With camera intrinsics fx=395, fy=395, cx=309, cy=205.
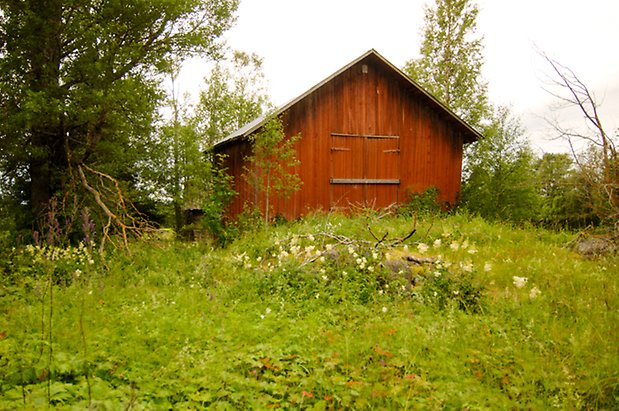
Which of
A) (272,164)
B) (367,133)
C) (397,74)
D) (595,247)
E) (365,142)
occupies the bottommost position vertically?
(595,247)

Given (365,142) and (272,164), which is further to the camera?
(365,142)

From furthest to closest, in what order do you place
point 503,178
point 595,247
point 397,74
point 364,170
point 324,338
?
point 503,178
point 364,170
point 397,74
point 595,247
point 324,338

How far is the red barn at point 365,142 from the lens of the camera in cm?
1348

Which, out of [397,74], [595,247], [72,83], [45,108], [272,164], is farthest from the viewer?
[397,74]

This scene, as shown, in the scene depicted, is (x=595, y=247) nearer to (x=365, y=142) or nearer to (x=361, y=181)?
(x=361, y=181)

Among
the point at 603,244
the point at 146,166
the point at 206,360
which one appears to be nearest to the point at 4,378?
the point at 206,360

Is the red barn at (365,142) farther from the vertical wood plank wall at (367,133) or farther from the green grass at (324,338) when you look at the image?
the green grass at (324,338)

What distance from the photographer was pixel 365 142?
14.3m

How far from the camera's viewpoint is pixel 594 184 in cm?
880

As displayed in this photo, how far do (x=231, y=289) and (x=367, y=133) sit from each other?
9680 millimetres

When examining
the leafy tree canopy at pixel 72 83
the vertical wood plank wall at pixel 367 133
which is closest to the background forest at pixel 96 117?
the leafy tree canopy at pixel 72 83

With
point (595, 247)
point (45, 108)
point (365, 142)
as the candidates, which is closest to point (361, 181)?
point (365, 142)

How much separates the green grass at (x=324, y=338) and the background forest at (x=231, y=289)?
3cm

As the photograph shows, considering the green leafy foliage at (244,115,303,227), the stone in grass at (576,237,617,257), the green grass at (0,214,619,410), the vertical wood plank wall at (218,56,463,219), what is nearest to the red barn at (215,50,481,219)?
the vertical wood plank wall at (218,56,463,219)
